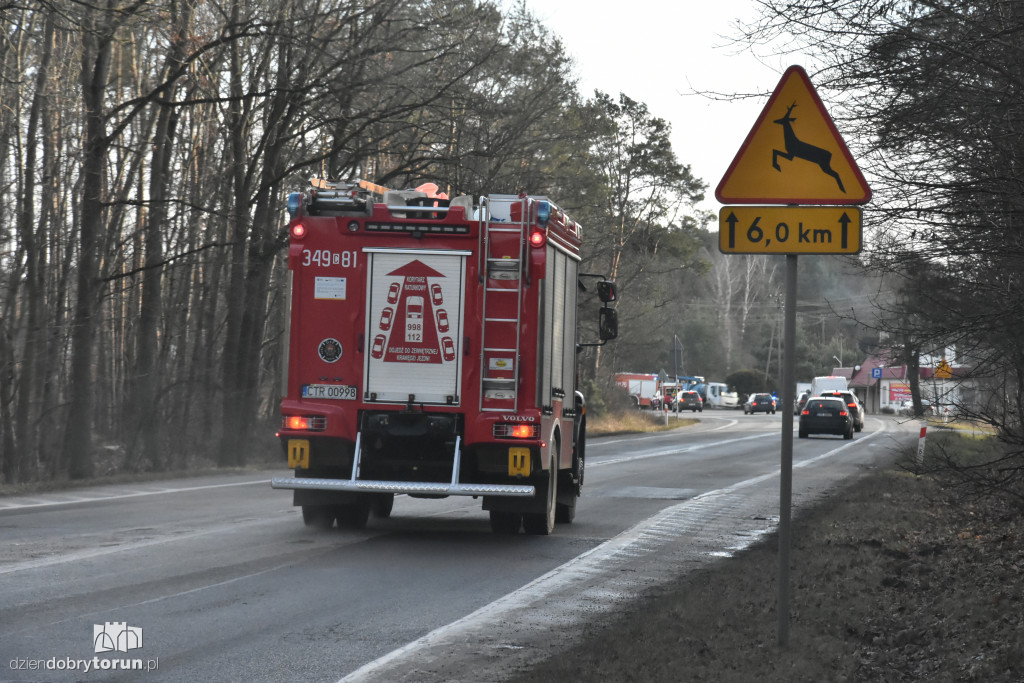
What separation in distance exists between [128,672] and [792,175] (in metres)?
4.33

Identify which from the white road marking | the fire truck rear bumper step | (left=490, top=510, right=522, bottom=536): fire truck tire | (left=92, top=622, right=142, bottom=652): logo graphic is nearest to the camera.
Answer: (left=92, top=622, right=142, bottom=652): logo graphic

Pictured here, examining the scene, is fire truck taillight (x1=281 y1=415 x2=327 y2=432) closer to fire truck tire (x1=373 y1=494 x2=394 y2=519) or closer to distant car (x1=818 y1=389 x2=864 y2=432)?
fire truck tire (x1=373 y1=494 x2=394 y2=519)

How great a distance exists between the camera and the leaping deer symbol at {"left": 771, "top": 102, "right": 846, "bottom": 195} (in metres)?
6.48

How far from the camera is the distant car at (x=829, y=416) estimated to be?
41469 mm

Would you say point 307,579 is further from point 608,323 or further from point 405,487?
point 608,323

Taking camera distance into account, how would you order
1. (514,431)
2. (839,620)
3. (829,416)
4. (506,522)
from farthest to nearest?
(829,416)
(506,522)
(514,431)
(839,620)

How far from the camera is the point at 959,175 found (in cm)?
872

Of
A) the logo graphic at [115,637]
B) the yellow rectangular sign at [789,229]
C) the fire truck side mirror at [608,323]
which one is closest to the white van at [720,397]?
the fire truck side mirror at [608,323]

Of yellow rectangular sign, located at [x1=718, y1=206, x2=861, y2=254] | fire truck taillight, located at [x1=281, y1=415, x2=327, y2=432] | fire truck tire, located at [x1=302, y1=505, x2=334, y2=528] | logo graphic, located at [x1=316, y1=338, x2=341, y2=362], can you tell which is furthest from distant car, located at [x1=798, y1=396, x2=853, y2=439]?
yellow rectangular sign, located at [x1=718, y1=206, x2=861, y2=254]

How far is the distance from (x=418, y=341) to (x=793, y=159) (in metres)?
5.65

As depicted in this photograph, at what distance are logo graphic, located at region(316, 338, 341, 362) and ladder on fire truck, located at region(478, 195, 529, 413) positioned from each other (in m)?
1.40

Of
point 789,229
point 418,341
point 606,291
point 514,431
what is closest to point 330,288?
point 418,341

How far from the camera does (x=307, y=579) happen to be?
921 centimetres

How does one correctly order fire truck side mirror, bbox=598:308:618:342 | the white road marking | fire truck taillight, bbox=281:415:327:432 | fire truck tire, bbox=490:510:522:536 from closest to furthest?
1. the white road marking
2. fire truck taillight, bbox=281:415:327:432
3. fire truck tire, bbox=490:510:522:536
4. fire truck side mirror, bbox=598:308:618:342
